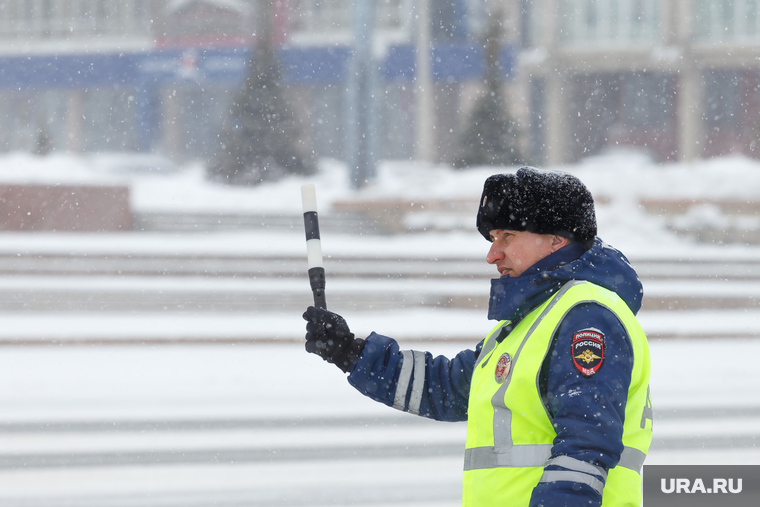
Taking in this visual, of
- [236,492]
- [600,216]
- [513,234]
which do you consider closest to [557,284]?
[513,234]

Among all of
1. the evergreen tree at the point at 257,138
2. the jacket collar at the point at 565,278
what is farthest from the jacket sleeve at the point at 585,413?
the evergreen tree at the point at 257,138

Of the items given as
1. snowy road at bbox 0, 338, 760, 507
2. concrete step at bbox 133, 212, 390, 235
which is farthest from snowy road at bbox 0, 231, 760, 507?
concrete step at bbox 133, 212, 390, 235

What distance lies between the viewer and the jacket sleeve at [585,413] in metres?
1.34

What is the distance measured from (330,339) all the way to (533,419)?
0.63 meters

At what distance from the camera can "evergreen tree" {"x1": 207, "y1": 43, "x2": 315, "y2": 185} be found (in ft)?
50.1

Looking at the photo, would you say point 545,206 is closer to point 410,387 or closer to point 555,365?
point 555,365

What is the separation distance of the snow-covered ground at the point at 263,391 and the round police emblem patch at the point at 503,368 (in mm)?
2293

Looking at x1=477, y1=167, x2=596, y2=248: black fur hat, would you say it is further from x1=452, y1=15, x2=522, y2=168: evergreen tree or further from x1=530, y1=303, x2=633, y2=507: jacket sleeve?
x1=452, y1=15, x2=522, y2=168: evergreen tree

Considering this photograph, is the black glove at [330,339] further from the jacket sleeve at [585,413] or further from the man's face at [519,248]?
the jacket sleeve at [585,413]

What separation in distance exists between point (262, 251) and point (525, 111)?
1435cm

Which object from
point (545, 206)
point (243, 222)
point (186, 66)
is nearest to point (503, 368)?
point (545, 206)

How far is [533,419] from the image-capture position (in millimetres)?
1447

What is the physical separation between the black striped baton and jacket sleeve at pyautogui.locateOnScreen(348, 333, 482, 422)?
0.20 m

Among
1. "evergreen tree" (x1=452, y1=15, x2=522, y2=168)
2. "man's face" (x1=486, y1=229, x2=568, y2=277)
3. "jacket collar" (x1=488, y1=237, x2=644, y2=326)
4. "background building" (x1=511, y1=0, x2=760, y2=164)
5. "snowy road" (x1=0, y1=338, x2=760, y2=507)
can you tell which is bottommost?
"snowy road" (x1=0, y1=338, x2=760, y2=507)
